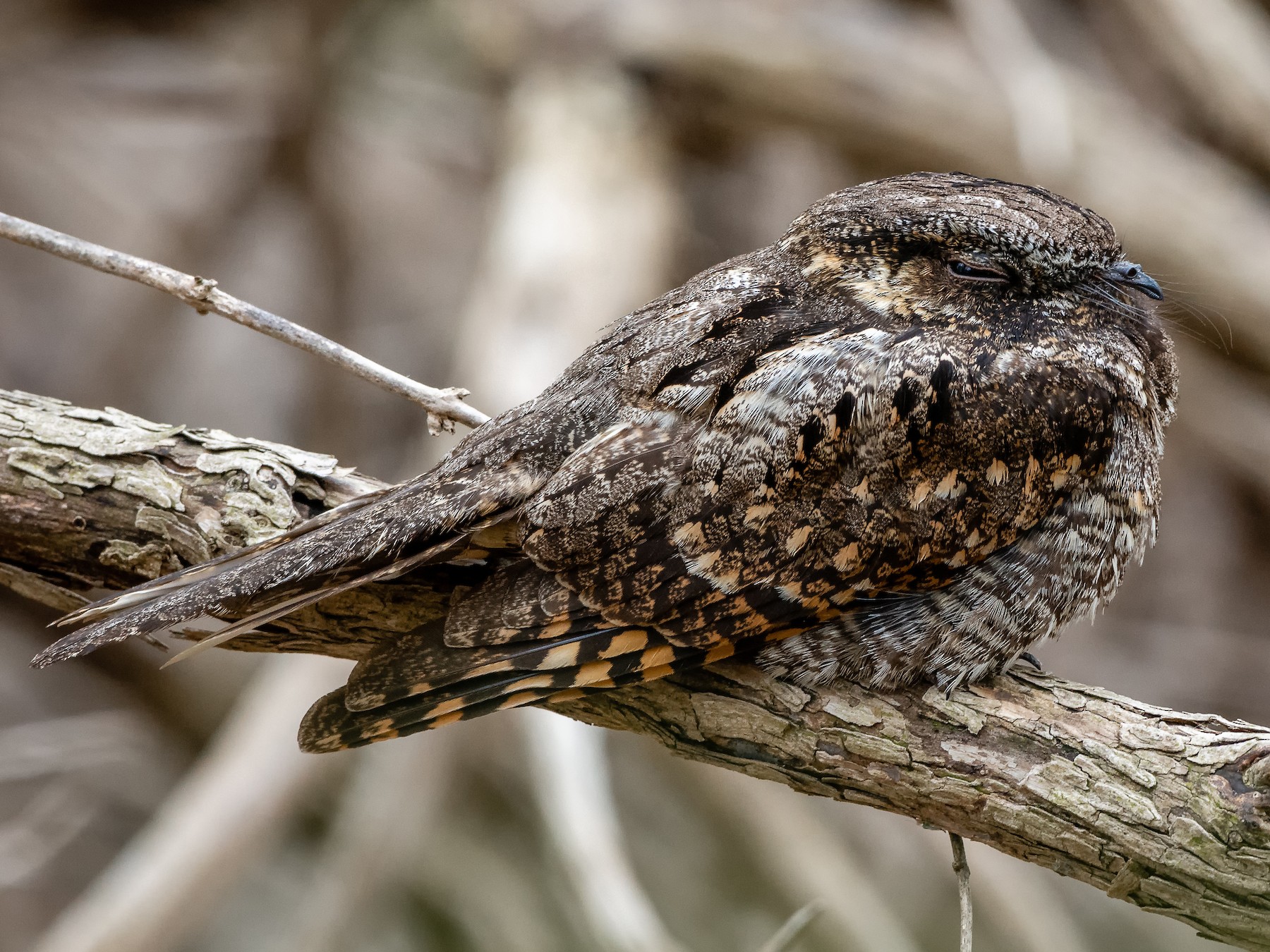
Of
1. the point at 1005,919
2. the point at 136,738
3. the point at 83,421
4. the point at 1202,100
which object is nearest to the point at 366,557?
the point at 83,421

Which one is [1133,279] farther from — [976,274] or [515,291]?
[515,291]

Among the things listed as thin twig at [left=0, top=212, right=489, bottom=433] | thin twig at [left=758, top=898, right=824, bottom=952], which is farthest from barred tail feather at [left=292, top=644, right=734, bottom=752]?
thin twig at [left=0, top=212, right=489, bottom=433]

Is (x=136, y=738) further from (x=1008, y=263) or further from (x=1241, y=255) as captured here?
(x=1241, y=255)

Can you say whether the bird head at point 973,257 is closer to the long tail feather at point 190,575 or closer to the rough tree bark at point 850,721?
the rough tree bark at point 850,721

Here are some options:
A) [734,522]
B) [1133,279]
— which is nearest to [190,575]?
[734,522]

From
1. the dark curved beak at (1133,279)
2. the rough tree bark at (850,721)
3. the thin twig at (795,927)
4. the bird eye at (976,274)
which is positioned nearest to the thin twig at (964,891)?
the rough tree bark at (850,721)

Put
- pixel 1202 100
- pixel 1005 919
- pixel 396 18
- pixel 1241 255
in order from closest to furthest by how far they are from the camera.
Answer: pixel 1005 919 → pixel 1241 255 → pixel 1202 100 → pixel 396 18

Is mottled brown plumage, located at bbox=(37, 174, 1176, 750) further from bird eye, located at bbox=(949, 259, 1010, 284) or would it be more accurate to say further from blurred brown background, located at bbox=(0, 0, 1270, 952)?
blurred brown background, located at bbox=(0, 0, 1270, 952)
